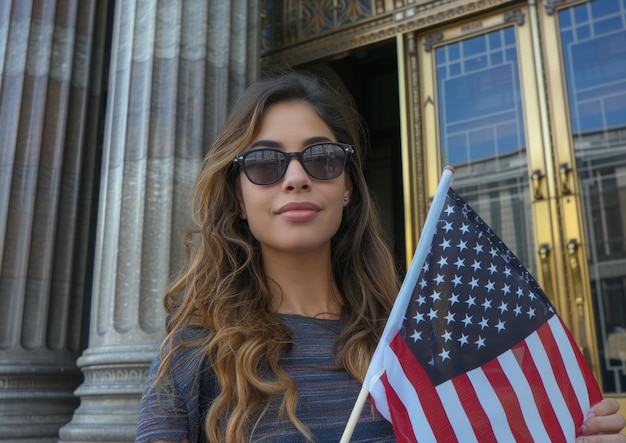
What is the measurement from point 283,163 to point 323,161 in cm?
11

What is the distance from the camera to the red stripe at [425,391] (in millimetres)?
1479

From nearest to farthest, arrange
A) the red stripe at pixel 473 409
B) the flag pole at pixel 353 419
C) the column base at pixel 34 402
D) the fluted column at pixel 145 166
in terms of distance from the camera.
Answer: the flag pole at pixel 353 419 < the red stripe at pixel 473 409 < the fluted column at pixel 145 166 < the column base at pixel 34 402

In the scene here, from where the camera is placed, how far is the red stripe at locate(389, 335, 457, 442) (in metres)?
1.48

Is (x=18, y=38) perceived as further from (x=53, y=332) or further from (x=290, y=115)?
Result: (x=290, y=115)

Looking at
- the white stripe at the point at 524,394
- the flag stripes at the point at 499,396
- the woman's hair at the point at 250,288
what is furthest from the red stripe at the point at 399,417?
the white stripe at the point at 524,394

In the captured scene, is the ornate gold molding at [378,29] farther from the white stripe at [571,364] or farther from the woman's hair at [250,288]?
the white stripe at [571,364]

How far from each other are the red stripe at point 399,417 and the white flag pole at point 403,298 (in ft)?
0.15

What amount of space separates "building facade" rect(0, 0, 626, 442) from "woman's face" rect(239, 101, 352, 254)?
9.05 feet

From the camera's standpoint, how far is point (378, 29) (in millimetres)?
5824

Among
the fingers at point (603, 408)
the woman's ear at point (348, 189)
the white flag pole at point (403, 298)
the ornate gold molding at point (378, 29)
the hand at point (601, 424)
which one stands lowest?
the hand at point (601, 424)

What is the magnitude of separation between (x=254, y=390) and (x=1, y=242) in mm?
4331

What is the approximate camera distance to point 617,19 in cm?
468

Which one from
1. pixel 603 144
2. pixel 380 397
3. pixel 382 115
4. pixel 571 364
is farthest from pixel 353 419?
pixel 382 115

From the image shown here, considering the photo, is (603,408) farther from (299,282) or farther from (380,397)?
(299,282)
